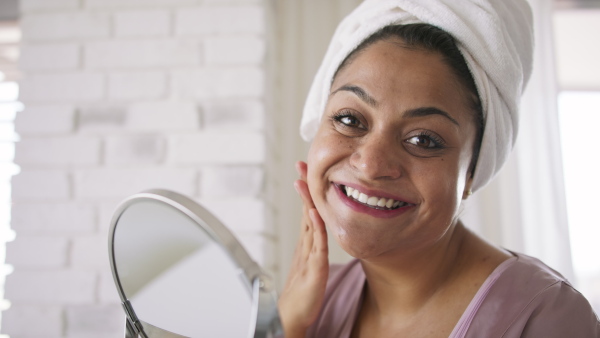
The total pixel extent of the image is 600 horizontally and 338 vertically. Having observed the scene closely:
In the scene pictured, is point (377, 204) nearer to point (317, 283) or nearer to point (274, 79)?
point (317, 283)

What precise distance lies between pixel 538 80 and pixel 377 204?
117 centimetres

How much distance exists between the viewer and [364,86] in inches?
32.0

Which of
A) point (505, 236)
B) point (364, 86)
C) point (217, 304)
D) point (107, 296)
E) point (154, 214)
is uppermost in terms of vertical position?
point (364, 86)

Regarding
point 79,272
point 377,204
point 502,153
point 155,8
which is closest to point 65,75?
point 155,8

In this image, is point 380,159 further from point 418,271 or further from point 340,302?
point 340,302

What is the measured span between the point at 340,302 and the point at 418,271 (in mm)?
210

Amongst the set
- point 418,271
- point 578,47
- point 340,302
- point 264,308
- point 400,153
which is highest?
point 578,47

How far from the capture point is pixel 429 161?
2.55 ft

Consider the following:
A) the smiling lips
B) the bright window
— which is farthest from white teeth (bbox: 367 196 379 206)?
the bright window

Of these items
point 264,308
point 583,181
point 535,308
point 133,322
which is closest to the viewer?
point 264,308

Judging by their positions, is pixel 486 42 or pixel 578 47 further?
pixel 578 47

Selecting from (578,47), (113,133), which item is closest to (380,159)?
(113,133)

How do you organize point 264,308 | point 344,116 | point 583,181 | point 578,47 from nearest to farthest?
1. point 264,308
2. point 344,116
3. point 583,181
4. point 578,47

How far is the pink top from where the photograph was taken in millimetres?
711
